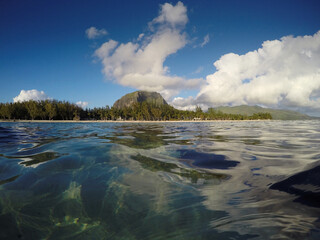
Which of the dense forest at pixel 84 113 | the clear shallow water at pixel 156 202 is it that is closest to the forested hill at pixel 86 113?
the dense forest at pixel 84 113

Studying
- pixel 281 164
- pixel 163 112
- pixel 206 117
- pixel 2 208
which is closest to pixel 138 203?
pixel 2 208

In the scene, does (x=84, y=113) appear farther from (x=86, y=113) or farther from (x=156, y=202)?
(x=156, y=202)

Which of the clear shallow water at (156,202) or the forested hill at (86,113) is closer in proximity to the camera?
the clear shallow water at (156,202)

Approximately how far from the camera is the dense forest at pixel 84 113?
310 ft

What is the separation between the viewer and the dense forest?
94512 mm

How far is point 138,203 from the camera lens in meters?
2.40

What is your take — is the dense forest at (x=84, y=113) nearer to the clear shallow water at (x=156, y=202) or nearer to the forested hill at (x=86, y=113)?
the forested hill at (x=86, y=113)

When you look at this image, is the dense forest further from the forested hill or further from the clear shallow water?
the clear shallow water

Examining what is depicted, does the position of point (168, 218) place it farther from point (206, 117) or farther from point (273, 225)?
point (206, 117)

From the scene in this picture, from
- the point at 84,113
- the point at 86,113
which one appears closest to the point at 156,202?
the point at 84,113

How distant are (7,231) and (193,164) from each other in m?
3.73

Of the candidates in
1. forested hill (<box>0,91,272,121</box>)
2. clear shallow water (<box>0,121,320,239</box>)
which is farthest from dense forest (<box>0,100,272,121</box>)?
clear shallow water (<box>0,121,320,239</box>)

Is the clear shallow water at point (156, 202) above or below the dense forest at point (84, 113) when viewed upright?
below

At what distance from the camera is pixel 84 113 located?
120 metres
